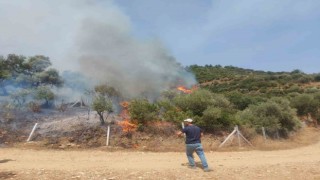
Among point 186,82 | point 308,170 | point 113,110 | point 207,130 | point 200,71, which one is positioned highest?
point 200,71

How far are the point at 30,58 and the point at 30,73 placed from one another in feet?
5.18

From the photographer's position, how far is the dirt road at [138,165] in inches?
449

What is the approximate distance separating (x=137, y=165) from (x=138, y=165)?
0.03 metres

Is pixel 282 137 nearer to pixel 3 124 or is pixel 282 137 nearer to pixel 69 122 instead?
pixel 69 122

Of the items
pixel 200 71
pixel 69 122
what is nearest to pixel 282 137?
pixel 69 122

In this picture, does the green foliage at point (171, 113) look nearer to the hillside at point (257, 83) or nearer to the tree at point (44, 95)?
the tree at point (44, 95)

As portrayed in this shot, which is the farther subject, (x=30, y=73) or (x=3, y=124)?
(x=30, y=73)

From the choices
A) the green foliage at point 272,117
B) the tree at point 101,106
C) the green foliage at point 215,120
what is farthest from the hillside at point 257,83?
the tree at point 101,106

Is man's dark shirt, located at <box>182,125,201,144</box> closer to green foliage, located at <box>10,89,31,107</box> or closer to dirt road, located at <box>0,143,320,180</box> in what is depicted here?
dirt road, located at <box>0,143,320,180</box>

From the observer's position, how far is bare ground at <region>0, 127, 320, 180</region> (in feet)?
37.5

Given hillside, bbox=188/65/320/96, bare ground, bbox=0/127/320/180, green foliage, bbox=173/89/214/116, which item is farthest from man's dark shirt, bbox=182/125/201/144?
hillside, bbox=188/65/320/96

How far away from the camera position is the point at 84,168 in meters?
12.5

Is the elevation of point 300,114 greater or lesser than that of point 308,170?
greater

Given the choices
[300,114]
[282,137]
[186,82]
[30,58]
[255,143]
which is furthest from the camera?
[300,114]
